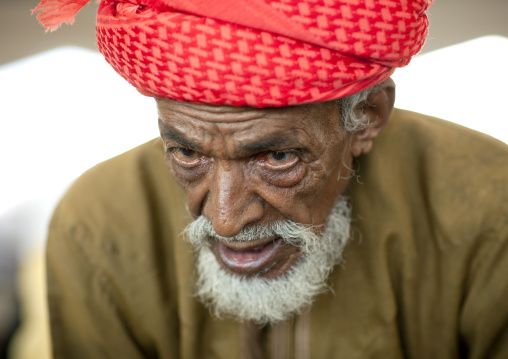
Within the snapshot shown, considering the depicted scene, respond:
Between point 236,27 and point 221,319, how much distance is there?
1121 millimetres

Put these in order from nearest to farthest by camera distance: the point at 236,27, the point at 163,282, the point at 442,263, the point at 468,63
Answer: the point at 236,27
the point at 442,263
the point at 163,282
the point at 468,63

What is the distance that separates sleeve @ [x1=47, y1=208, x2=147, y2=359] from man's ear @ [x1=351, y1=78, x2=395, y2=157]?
3.29 ft

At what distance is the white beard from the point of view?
1.84 m

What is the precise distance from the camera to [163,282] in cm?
210

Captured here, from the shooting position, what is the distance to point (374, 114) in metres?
1.85

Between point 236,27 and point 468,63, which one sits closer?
point 236,27

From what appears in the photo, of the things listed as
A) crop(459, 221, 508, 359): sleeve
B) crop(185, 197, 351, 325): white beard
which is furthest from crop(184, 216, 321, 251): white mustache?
crop(459, 221, 508, 359): sleeve

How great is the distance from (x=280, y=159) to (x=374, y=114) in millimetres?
411

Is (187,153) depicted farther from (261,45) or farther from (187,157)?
(261,45)

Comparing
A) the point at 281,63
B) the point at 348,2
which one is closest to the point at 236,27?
the point at 281,63

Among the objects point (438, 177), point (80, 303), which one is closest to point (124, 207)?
point (80, 303)

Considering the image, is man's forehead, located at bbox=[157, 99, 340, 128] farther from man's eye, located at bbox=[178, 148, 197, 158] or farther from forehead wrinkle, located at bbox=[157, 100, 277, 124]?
man's eye, located at bbox=[178, 148, 197, 158]

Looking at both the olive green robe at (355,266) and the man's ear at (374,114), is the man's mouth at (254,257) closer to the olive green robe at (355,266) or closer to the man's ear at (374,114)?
the olive green robe at (355,266)

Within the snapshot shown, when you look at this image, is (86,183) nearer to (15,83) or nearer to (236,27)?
(236,27)
